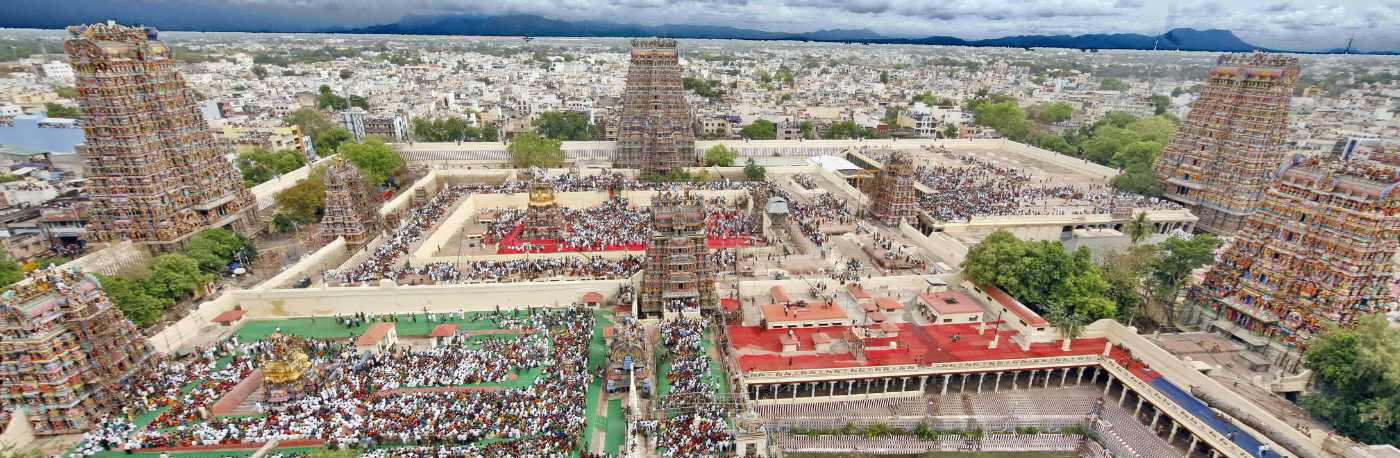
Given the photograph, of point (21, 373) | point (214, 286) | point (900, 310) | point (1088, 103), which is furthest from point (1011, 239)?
point (1088, 103)

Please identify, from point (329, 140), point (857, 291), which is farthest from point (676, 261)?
point (329, 140)

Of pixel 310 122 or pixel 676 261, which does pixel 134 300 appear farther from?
pixel 310 122

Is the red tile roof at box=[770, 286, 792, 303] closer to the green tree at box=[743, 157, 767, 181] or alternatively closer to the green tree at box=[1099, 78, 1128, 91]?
the green tree at box=[743, 157, 767, 181]

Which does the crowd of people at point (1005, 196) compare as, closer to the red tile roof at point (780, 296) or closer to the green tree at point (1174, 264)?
the green tree at point (1174, 264)

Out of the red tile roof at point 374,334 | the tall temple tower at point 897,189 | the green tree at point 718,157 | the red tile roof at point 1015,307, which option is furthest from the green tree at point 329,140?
the red tile roof at point 1015,307

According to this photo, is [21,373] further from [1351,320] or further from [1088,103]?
[1088,103]

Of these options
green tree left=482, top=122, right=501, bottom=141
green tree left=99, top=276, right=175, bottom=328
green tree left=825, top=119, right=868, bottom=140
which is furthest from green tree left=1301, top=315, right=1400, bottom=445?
green tree left=482, top=122, right=501, bottom=141
